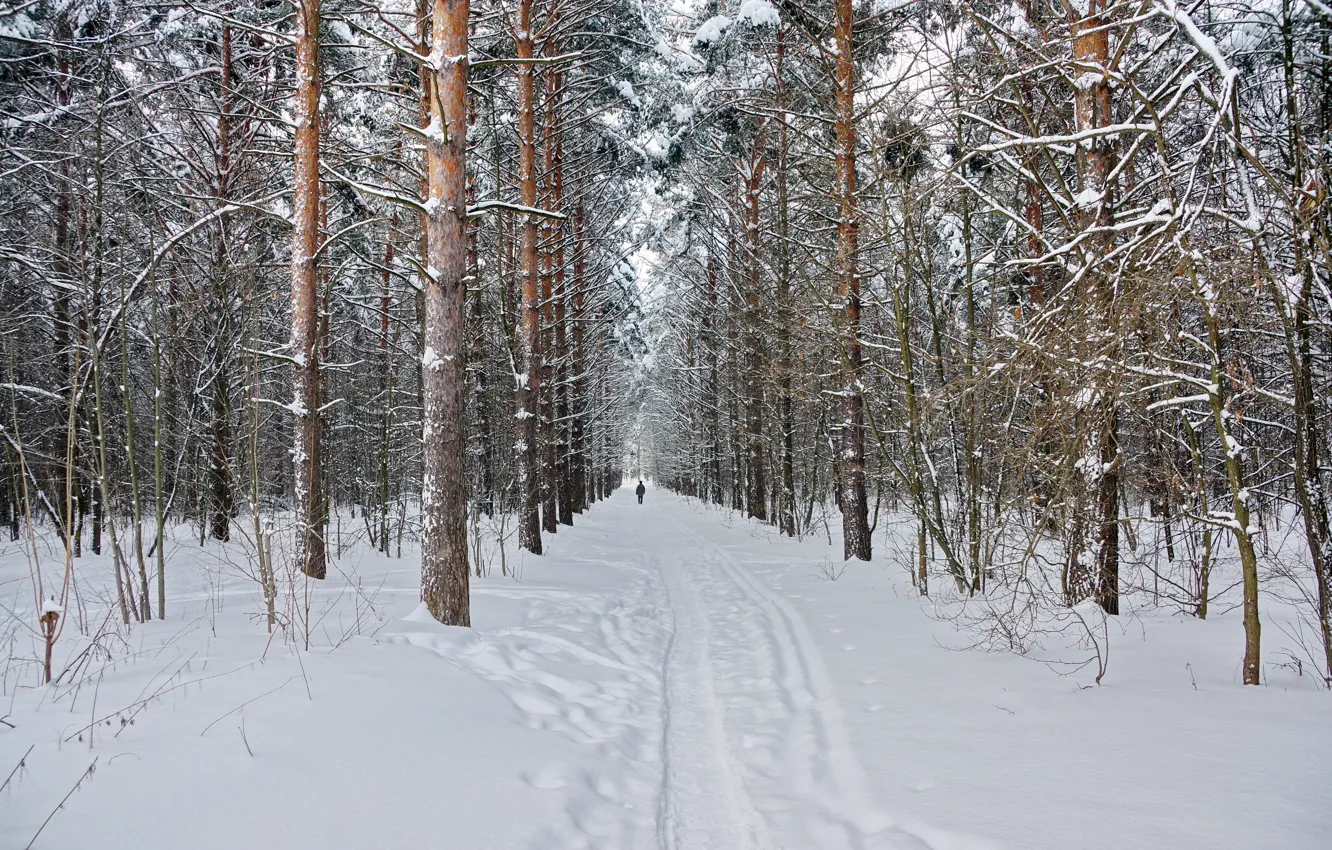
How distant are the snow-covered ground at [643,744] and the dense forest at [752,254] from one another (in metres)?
0.65

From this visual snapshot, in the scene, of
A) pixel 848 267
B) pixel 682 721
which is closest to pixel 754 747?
pixel 682 721

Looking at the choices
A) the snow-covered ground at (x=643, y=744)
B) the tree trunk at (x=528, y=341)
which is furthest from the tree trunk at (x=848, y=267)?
the tree trunk at (x=528, y=341)

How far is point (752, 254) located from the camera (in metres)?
14.4

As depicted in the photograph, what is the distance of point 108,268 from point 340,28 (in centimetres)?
547

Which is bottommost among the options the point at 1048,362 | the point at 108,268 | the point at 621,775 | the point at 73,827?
the point at 621,775

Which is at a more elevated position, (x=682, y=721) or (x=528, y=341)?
(x=528, y=341)

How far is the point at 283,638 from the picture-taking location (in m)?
4.78

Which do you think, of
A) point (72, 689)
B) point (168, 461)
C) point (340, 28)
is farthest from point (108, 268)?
point (72, 689)

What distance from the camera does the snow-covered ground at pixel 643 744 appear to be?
257cm

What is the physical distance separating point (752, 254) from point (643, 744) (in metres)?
12.1

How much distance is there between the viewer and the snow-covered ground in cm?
257

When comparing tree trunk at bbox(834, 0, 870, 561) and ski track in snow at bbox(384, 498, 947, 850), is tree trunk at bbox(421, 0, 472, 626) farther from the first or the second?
tree trunk at bbox(834, 0, 870, 561)

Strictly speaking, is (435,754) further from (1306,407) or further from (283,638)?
(1306,407)

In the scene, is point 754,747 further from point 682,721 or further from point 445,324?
point 445,324
